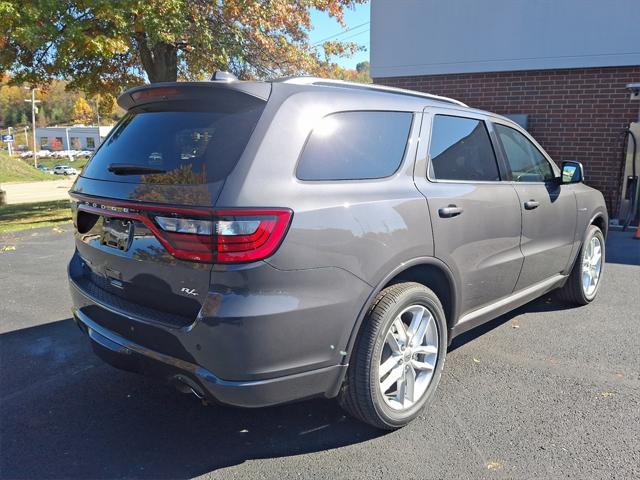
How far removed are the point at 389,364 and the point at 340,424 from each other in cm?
48

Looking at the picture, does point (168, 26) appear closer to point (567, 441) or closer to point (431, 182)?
point (431, 182)

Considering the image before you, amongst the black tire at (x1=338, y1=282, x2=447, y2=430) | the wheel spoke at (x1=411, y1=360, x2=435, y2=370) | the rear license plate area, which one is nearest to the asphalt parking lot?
the black tire at (x1=338, y1=282, x2=447, y2=430)

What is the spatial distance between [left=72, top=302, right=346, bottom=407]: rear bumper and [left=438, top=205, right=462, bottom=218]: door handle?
109 cm

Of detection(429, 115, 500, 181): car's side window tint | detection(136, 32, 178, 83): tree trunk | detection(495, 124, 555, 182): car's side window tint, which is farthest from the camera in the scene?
detection(136, 32, 178, 83): tree trunk

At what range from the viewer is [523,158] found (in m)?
4.18

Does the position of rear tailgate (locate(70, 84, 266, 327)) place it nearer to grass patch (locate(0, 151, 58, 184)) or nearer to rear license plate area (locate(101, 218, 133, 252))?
rear license plate area (locate(101, 218, 133, 252))

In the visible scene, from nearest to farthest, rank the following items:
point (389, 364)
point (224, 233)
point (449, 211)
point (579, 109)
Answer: point (224, 233) → point (389, 364) → point (449, 211) → point (579, 109)

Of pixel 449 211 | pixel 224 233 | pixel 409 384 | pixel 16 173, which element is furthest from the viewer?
pixel 16 173

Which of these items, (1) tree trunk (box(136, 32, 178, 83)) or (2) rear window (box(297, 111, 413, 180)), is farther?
(1) tree trunk (box(136, 32, 178, 83))

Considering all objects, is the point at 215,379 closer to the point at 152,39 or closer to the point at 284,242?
the point at 284,242

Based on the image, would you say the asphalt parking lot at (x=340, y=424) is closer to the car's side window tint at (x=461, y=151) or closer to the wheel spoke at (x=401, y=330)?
the wheel spoke at (x=401, y=330)

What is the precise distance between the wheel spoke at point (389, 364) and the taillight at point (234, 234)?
1.01 m

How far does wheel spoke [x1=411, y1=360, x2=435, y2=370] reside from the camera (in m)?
3.04

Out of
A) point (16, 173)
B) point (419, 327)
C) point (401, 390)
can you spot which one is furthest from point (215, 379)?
point (16, 173)
